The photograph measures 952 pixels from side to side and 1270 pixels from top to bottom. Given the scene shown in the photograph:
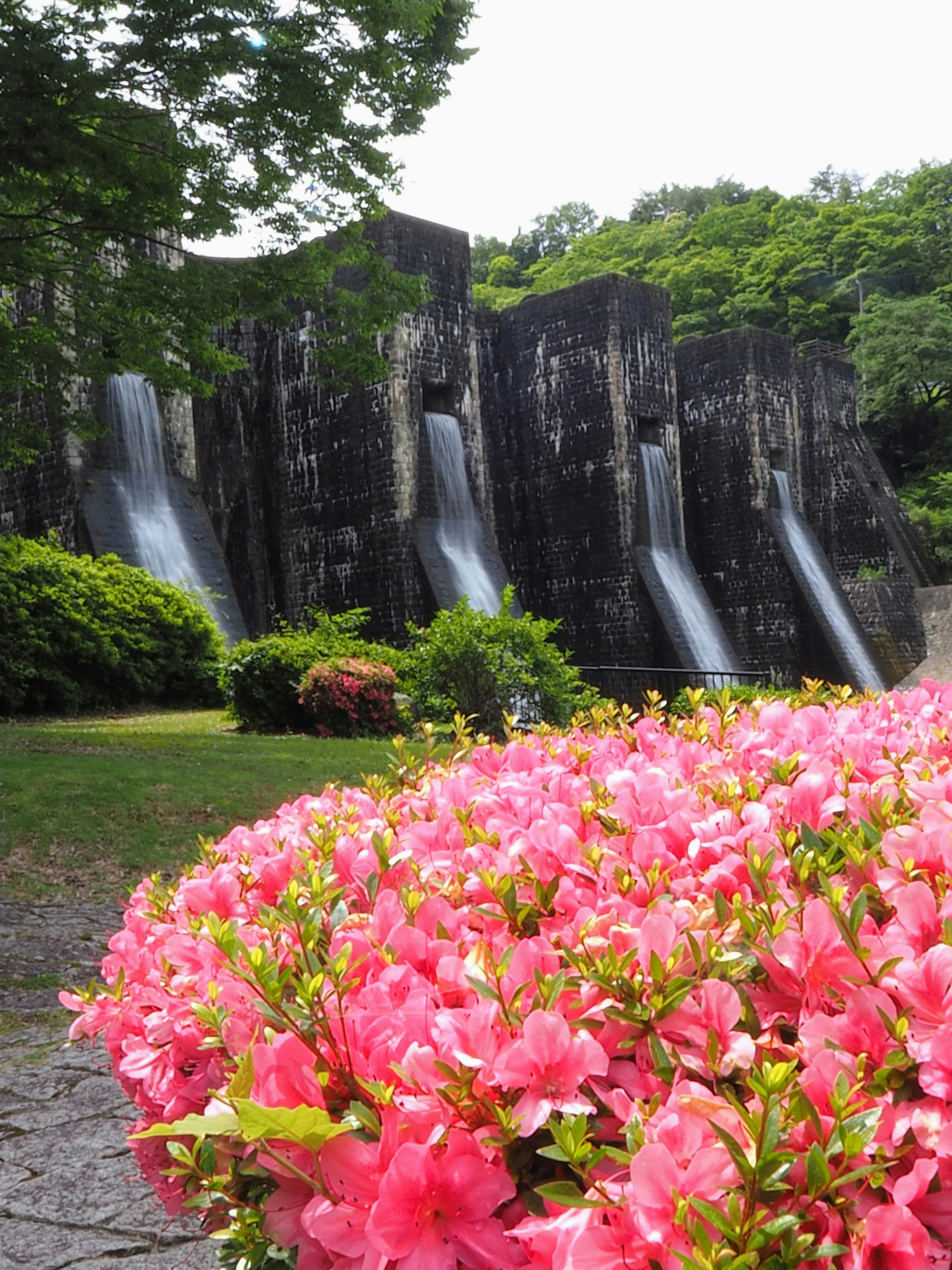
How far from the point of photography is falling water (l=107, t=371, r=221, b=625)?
18656 mm

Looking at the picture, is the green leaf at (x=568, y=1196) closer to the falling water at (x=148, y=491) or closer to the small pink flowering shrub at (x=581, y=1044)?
the small pink flowering shrub at (x=581, y=1044)

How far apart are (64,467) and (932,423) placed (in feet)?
107

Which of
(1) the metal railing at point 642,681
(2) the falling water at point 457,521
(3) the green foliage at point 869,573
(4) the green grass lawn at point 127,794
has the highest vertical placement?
(2) the falling water at point 457,521

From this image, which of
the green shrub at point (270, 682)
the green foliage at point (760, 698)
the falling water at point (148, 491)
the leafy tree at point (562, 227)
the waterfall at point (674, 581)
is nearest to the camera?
the green foliage at point (760, 698)

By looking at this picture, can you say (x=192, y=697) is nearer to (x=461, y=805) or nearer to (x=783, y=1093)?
(x=461, y=805)

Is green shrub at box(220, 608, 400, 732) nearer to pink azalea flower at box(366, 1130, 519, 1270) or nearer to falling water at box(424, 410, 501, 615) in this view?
falling water at box(424, 410, 501, 615)

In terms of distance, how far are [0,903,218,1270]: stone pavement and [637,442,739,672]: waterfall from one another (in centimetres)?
1894

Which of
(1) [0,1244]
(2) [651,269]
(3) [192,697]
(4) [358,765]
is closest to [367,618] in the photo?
(3) [192,697]

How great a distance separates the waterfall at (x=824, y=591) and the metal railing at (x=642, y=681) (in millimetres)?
3994

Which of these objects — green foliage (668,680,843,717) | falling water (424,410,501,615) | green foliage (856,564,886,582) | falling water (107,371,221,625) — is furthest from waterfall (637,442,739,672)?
green foliage (668,680,843,717)

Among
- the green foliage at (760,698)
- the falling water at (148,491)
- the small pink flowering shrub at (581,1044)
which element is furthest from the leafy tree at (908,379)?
the small pink flowering shrub at (581,1044)

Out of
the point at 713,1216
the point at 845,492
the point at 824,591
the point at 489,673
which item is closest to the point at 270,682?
the point at 489,673

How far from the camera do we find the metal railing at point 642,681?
22188mm

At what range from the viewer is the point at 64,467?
60.0ft
